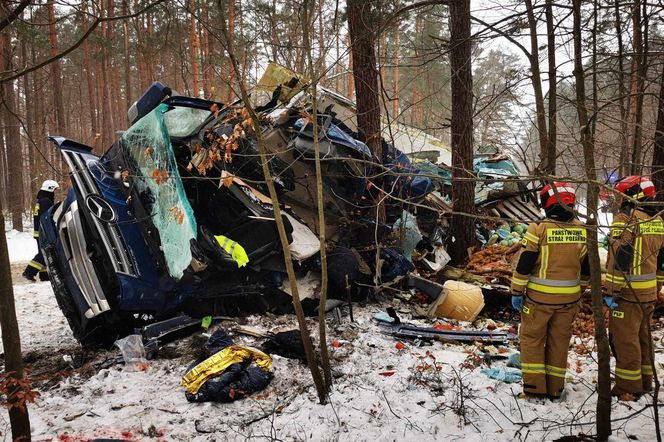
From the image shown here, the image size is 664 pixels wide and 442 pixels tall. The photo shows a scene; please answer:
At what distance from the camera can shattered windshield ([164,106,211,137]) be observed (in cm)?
450

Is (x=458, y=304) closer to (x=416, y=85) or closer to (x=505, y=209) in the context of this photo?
(x=505, y=209)

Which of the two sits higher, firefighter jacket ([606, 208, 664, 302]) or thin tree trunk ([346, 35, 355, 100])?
thin tree trunk ([346, 35, 355, 100])

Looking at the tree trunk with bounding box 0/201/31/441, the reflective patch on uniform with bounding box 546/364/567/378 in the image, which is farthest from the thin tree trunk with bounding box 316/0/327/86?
the reflective patch on uniform with bounding box 546/364/567/378

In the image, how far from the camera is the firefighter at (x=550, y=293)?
3.28 m

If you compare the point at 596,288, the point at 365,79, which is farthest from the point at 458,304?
the point at 365,79

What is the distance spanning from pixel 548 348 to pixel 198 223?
11.7ft

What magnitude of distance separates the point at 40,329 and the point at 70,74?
69.8 ft

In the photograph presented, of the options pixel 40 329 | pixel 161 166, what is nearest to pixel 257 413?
pixel 161 166

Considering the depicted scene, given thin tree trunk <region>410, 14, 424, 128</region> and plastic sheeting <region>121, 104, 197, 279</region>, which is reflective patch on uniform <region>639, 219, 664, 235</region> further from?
plastic sheeting <region>121, 104, 197, 279</region>

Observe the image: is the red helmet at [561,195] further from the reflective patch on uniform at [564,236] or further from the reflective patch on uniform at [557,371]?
the reflective patch on uniform at [557,371]

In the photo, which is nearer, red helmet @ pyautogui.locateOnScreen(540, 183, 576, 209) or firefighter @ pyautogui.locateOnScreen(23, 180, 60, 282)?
red helmet @ pyautogui.locateOnScreen(540, 183, 576, 209)

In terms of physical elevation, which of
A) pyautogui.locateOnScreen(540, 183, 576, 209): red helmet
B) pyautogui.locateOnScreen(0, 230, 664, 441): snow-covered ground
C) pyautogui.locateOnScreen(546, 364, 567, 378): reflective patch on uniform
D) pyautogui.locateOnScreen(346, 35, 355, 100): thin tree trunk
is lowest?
pyautogui.locateOnScreen(0, 230, 664, 441): snow-covered ground

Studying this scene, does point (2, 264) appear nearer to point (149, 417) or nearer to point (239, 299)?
point (149, 417)

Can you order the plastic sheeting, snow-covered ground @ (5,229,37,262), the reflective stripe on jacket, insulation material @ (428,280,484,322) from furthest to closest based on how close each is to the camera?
snow-covered ground @ (5,229,37,262) < insulation material @ (428,280,484,322) < the reflective stripe on jacket < the plastic sheeting
